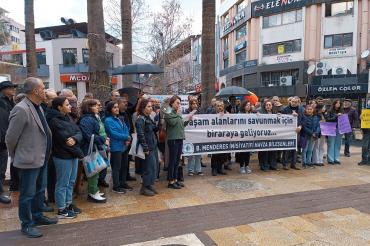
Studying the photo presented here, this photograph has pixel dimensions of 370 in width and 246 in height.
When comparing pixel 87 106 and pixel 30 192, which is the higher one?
pixel 87 106

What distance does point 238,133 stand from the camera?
7.65 meters

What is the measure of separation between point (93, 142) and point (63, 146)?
600 millimetres

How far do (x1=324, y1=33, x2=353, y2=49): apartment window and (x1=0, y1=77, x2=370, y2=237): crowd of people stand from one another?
27427 millimetres

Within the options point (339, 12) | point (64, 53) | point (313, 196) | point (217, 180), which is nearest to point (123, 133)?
point (217, 180)

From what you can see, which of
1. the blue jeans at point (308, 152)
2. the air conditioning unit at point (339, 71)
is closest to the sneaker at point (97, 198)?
A: the blue jeans at point (308, 152)

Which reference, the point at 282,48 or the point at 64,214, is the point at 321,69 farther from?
the point at 64,214

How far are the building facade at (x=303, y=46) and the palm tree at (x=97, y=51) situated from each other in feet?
90.7

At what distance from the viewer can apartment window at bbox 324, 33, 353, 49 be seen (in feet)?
107

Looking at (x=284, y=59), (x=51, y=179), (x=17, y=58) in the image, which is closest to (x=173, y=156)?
(x=51, y=179)

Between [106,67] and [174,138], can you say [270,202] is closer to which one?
[174,138]

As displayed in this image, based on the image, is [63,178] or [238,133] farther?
[238,133]

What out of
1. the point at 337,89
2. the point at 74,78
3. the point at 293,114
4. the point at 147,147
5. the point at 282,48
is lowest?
the point at 147,147

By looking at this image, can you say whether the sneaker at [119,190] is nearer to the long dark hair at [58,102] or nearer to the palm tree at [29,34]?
the long dark hair at [58,102]

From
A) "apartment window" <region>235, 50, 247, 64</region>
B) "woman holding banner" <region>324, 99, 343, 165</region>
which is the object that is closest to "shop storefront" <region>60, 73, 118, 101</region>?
"apartment window" <region>235, 50, 247, 64</region>
